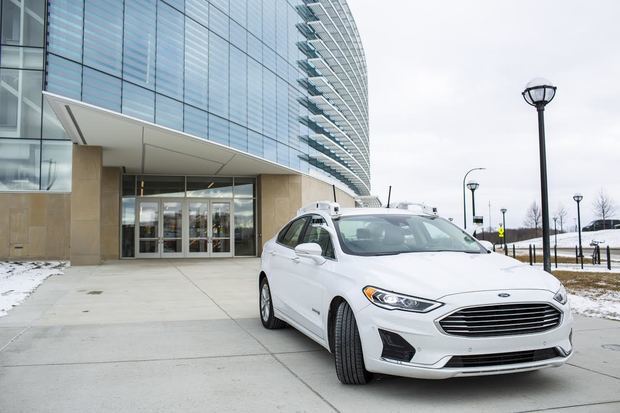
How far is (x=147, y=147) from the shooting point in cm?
1852

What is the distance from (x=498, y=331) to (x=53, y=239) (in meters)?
21.1

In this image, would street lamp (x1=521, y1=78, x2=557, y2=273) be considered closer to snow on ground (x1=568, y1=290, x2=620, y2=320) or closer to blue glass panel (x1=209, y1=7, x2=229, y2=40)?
snow on ground (x1=568, y1=290, x2=620, y2=320)

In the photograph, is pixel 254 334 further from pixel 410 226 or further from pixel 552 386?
pixel 552 386

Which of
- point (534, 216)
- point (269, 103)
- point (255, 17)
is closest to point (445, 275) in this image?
point (269, 103)

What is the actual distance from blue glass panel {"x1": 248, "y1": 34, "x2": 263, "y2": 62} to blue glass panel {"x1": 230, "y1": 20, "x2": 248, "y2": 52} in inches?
12.8

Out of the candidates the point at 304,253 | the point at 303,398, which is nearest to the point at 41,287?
the point at 304,253

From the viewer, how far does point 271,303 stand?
23.3ft

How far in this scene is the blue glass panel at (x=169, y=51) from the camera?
16578mm

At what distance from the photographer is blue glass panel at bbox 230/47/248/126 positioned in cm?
2053

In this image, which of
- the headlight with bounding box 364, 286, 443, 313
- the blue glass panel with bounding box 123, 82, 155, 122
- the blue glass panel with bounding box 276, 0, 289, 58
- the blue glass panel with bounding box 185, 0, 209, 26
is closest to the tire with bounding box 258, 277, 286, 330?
the headlight with bounding box 364, 286, 443, 313

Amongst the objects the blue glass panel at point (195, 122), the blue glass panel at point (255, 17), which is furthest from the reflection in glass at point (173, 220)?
the blue glass panel at point (255, 17)

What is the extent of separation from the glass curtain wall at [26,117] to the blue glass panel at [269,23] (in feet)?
29.7

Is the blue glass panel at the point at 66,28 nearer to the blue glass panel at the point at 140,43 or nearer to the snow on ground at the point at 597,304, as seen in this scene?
the blue glass panel at the point at 140,43

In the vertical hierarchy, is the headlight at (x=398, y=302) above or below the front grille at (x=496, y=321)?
above
